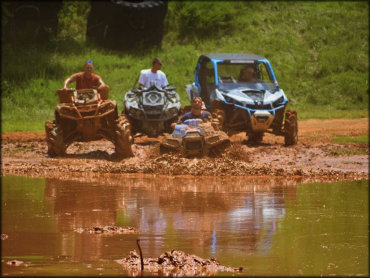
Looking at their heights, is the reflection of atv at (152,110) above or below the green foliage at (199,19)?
below

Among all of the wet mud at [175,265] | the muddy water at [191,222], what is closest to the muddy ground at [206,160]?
the muddy water at [191,222]

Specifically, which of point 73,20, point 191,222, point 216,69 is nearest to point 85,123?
point 216,69

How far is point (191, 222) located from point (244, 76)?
32.9ft

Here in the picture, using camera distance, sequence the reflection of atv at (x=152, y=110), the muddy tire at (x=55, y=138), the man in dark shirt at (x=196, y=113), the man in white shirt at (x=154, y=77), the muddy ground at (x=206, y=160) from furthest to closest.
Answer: the man in white shirt at (x=154, y=77) → the reflection of atv at (x=152, y=110) → the muddy tire at (x=55, y=138) → the man in dark shirt at (x=196, y=113) → the muddy ground at (x=206, y=160)

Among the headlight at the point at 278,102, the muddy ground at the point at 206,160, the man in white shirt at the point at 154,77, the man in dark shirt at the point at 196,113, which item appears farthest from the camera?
the man in white shirt at the point at 154,77

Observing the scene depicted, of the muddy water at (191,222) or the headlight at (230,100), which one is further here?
the headlight at (230,100)

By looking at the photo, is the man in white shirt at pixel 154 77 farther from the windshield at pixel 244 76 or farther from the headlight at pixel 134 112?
the windshield at pixel 244 76

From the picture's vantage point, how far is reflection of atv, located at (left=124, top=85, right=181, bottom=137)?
1919 cm

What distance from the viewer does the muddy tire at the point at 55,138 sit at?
17484 mm

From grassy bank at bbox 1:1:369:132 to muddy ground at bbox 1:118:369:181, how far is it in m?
5.08

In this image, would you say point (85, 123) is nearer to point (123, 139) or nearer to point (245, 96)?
point (123, 139)

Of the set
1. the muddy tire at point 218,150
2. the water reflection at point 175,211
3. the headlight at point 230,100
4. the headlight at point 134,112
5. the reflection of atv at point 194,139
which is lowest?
the water reflection at point 175,211

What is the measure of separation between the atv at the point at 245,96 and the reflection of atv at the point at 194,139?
2.54 meters

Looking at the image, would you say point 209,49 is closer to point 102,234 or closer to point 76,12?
point 76,12
